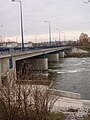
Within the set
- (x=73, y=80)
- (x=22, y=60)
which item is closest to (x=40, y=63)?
(x=22, y=60)

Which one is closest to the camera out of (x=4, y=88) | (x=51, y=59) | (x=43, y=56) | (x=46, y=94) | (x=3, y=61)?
(x=46, y=94)

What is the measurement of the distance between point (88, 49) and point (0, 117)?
14159cm

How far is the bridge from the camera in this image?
31891mm

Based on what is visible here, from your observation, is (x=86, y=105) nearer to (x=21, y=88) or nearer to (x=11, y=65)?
(x=21, y=88)

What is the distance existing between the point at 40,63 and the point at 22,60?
12.4 meters

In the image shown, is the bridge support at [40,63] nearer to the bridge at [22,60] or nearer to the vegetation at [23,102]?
the bridge at [22,60]

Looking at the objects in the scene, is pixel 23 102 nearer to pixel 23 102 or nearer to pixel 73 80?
pixel 23 102

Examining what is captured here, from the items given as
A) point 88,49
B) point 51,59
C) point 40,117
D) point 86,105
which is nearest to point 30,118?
point 40,117

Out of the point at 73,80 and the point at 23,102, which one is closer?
the point at 23,102

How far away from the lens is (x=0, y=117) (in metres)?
11.9

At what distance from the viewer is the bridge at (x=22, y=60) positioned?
105 feet

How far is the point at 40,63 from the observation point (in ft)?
227

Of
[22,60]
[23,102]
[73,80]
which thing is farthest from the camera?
[22,60]

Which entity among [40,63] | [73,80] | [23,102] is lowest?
[73,80]
